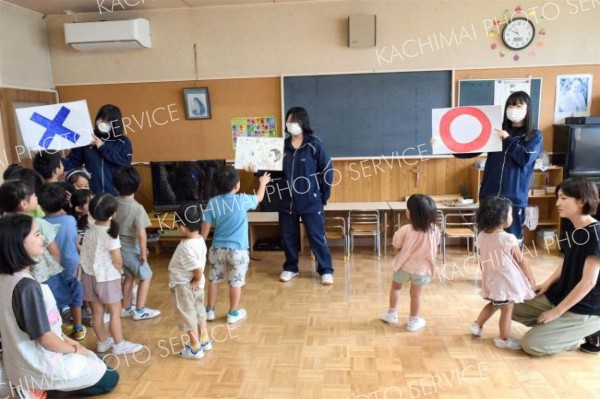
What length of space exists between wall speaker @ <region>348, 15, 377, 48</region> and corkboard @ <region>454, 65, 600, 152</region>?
0.97 metres

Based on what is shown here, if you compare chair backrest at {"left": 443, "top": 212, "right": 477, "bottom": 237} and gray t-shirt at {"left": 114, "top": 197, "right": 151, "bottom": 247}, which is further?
chair backrest at {"left": 443, "top": 212, "right": 477, "bottom": 237}

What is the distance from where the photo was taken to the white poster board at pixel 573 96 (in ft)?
15.5

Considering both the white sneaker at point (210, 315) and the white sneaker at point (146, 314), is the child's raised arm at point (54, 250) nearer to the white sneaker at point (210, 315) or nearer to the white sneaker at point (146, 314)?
the white sneaker at point (146, 314)

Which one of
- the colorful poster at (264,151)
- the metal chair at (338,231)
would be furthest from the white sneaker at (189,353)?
the metal chair at (338,231)

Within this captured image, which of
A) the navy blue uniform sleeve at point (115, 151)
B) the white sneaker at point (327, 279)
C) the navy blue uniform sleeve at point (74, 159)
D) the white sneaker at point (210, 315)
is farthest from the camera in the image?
the white sneaker at point (327, 279)

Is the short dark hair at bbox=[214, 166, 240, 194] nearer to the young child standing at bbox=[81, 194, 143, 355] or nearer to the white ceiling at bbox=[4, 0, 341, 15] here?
the young child standing at bbox=[81, 194, 143, 355]

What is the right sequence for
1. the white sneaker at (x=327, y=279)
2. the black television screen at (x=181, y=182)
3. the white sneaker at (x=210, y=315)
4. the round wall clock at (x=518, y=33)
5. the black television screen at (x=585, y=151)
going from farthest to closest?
the black television screen at (x=181, y=182)
the round wall clock at (x=518, y=33)
the black television screen at (x=585, y=151)
the white sneaker at (x=327, y=279)
the white sneaker at (x=210, y=315)

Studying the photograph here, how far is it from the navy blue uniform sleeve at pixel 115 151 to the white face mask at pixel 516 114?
3.05 m

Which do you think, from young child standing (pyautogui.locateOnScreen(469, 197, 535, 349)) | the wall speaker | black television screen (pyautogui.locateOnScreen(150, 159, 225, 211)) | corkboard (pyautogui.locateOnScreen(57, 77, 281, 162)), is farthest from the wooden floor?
the wall speaker

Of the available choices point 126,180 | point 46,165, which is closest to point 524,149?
point 126,180

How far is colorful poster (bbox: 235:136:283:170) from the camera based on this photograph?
3955mm

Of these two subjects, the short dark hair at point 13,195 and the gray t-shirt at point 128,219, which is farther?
the gray t-shirt at point 128,219

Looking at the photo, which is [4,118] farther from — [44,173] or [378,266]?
[378,266]

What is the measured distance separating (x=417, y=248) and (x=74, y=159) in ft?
9.55
